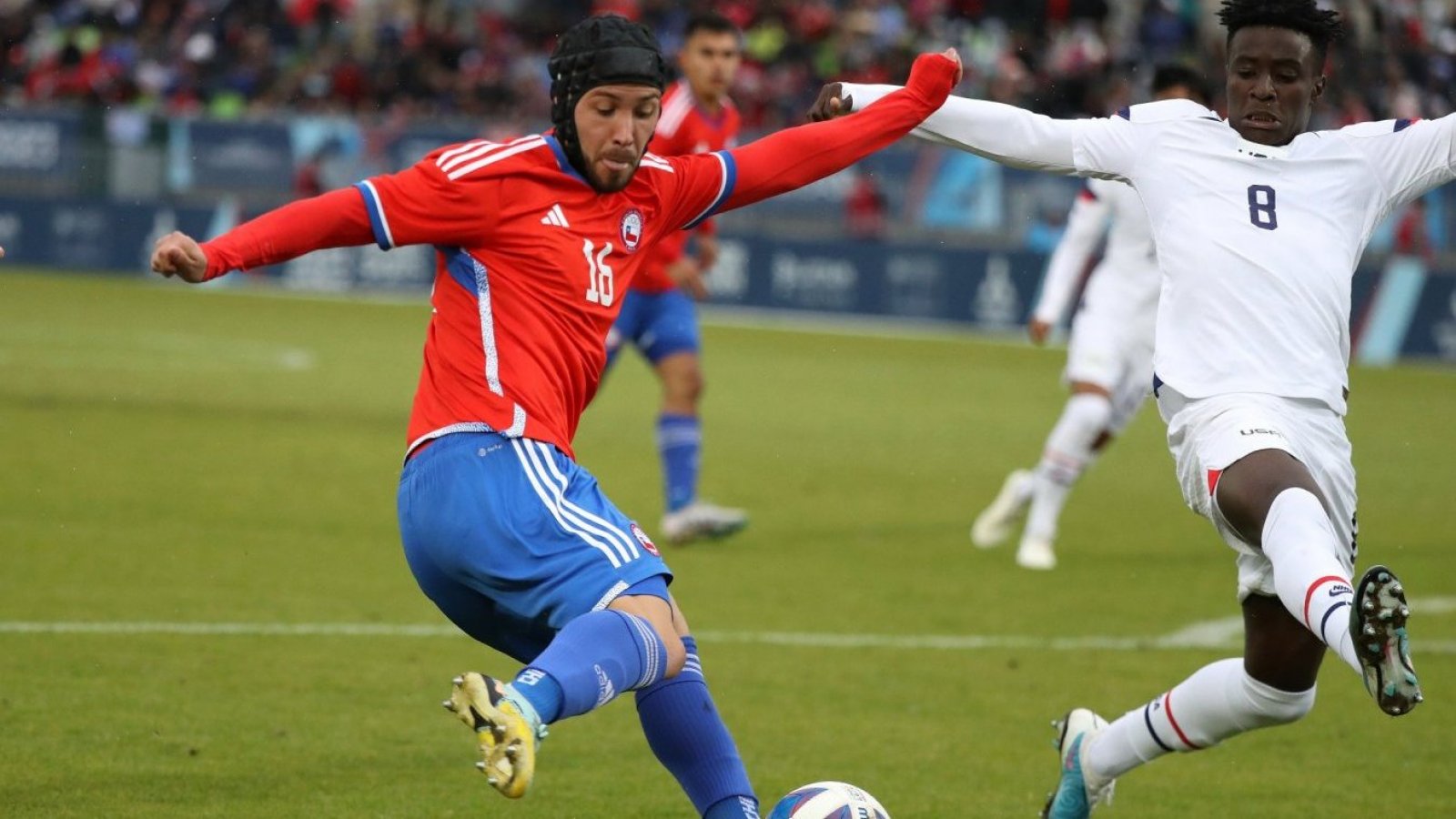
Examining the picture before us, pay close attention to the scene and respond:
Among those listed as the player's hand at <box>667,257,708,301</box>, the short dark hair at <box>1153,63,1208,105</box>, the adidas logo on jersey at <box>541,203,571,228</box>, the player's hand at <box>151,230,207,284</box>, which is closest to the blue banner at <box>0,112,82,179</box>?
the player's hand at <box>667,257,708,301</box>

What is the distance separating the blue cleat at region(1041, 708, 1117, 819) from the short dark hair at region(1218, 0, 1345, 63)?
1942 mm

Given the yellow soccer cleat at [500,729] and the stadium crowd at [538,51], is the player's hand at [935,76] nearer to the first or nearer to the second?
the yellow soccer cleat at [500,729]

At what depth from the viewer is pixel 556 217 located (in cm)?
453

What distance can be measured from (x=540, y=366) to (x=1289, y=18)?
2.16 meters

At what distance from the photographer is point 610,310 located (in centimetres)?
466

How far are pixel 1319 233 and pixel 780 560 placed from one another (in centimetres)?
526

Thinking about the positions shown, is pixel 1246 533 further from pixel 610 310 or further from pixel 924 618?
pixel 924 618

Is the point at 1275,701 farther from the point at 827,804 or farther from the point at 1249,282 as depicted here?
the point at 827,804

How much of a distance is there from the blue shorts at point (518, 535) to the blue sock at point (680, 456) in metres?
5.88

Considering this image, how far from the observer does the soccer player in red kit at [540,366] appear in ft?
13.8

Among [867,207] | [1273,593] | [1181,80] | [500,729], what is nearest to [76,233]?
[867,207]

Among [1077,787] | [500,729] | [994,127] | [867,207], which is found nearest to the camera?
[500,729]

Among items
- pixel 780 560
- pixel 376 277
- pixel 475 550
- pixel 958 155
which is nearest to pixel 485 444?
pixel 475 550

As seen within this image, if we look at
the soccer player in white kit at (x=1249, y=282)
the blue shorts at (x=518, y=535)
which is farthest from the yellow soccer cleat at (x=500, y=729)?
the soccer player in white kit at (x=1249, y=282)
